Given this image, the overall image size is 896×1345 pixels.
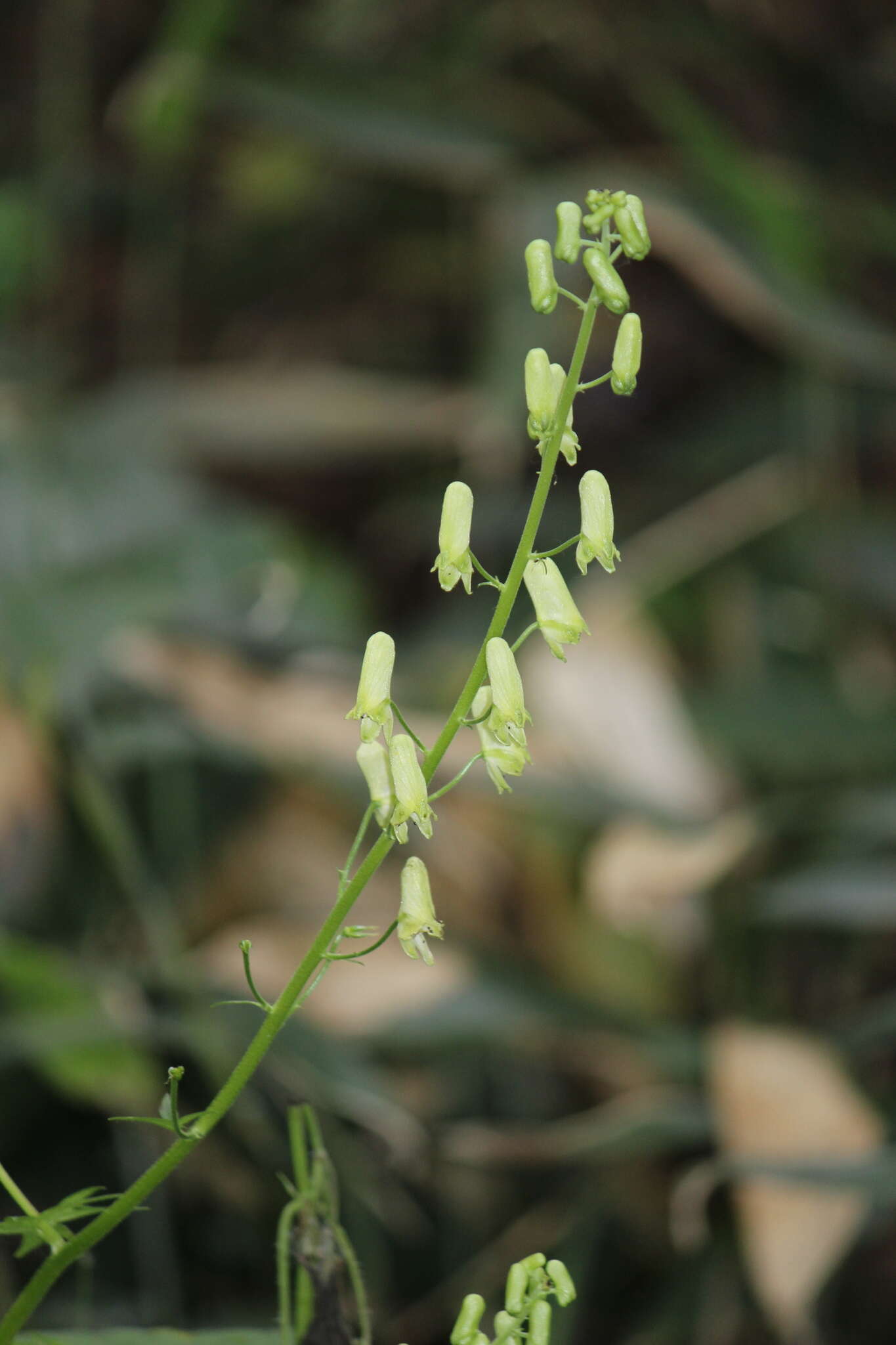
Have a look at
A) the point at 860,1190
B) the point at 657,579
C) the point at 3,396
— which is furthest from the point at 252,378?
the point at 860,1190

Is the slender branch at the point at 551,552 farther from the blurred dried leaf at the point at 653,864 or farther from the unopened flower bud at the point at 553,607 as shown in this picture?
the blurred dried leaf at the point at 653,864

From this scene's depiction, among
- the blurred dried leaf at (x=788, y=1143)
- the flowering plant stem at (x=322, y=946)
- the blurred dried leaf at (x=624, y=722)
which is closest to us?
the flowering plant stem at (x=322, y=946)

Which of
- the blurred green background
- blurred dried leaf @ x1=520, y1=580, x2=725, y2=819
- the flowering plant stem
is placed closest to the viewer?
the flowering plant stem

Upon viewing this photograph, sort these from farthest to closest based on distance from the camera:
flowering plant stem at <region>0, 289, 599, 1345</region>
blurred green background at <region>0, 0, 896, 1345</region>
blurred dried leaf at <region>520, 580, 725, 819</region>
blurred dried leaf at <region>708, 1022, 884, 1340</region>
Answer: blurred dried leaf at <region>520, 580, 725, 819</region> → blurred green background at <region>0, 0, 896, 1345</region> → blurred dried leaf at <region>708, 1022, 884, 1340</region> → flowering plant stem at <region>0, 289, 599, 1345</region>

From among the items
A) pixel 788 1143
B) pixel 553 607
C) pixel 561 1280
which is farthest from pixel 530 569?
pixel 788 1143

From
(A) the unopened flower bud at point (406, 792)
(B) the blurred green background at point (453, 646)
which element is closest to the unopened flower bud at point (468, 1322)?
(A) the unopened flower bud at point (406, 792)

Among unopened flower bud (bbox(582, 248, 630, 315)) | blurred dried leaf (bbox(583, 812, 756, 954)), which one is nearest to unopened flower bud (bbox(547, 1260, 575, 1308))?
unopened flower bud (bbox(582, 248, 630, 315))

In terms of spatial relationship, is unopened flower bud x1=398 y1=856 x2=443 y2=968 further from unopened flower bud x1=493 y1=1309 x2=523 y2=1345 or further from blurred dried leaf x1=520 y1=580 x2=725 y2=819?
blurred dried leaf x1=520 y1=580 x2=725 y2=819
